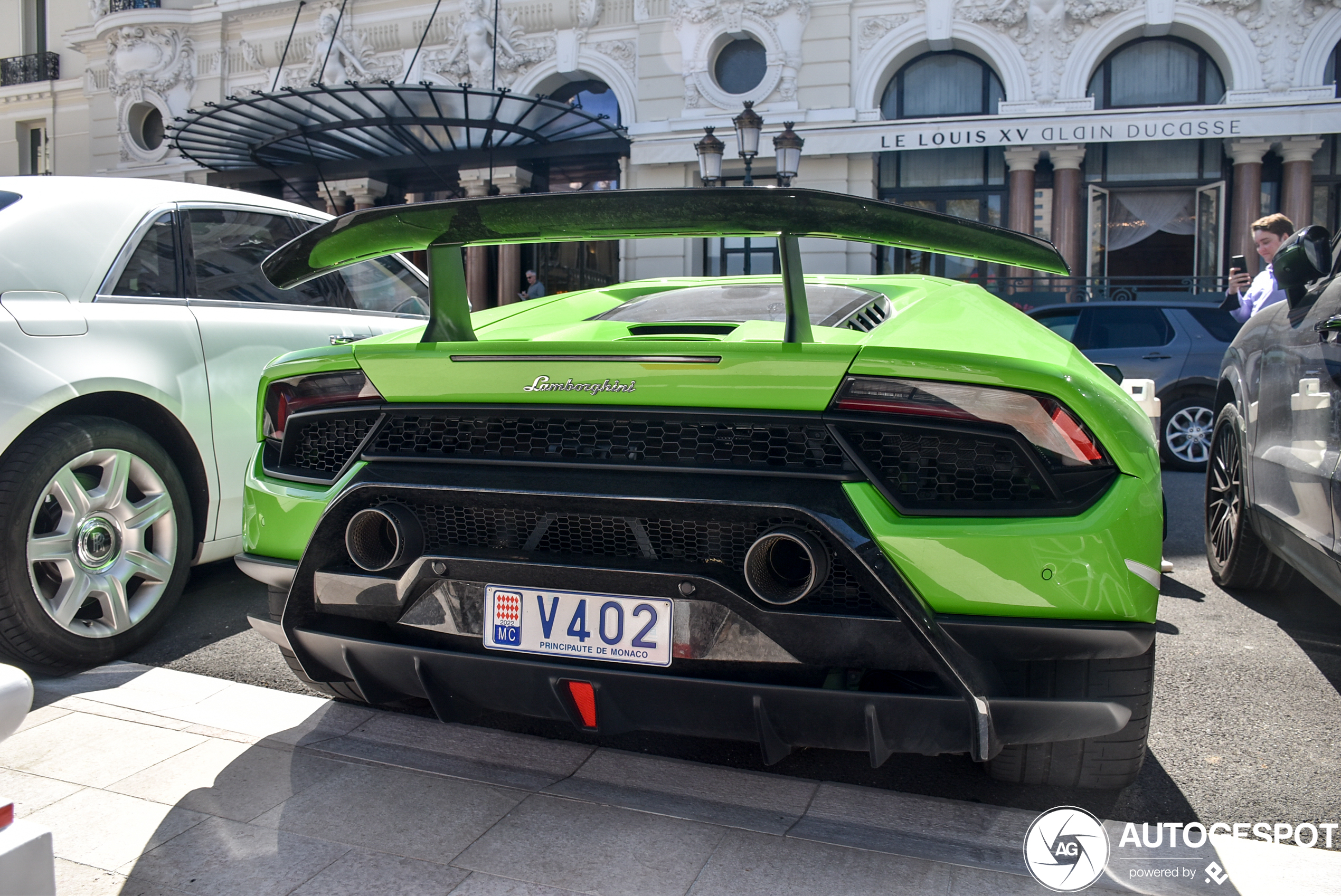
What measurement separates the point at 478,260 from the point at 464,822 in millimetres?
18778

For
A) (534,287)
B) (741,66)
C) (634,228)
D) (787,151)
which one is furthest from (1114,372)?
(741,66)

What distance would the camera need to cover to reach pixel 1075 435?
1.85 metres

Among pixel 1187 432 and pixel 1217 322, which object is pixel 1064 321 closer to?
pixel 1217 322

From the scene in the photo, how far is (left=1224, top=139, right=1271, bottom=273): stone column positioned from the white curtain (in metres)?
0.70

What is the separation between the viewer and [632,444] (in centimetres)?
197

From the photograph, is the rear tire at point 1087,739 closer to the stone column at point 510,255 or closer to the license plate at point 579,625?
the license plate at point 579,625

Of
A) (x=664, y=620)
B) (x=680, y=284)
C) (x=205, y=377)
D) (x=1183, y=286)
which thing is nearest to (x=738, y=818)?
(x=664, y=620)

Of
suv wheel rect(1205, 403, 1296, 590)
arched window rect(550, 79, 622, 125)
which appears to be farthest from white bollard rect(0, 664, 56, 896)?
arched window rect(550, 79, 622, 125)

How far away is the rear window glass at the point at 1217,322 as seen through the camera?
883 centimetres

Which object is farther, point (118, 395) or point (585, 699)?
point (118, 395)

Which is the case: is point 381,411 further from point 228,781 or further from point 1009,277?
point 1009,277

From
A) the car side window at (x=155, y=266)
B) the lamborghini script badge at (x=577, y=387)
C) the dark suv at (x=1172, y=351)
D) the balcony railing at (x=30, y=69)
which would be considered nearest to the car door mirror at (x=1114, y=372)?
the lamborghini script badge at (x=577, y=387)

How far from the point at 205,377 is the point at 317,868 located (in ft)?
7.09

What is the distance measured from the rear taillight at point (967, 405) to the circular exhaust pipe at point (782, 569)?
258 millimetres
